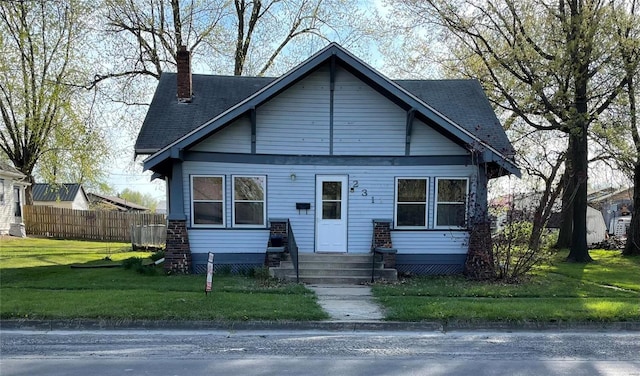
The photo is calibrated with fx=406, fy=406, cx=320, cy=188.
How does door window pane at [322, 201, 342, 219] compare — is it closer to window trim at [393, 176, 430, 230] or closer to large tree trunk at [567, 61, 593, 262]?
window trim at [393, 176, 430, 230]

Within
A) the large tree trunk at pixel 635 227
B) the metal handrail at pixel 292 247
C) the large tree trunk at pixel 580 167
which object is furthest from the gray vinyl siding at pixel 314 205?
the large tree trunk at pixel 635 227

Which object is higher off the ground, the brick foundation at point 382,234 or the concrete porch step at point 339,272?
the brick foundation at point 382,234

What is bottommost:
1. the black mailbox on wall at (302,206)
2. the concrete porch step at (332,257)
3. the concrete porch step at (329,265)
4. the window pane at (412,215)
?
the concrete porch step at (329,265)

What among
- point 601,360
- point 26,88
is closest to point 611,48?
point 601,360

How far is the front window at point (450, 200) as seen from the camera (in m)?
11.8

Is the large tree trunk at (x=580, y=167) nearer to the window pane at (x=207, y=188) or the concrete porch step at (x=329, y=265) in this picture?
the concrete porch step at (x=329, y=265)

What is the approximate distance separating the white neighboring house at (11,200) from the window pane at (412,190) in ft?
78.0

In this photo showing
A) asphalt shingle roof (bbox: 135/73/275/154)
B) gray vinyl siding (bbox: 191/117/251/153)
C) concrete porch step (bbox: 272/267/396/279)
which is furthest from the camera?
asphalt shingle roof (bbox: 135/73/275/154)

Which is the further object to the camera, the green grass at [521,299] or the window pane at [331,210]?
the window pane at [331,210]

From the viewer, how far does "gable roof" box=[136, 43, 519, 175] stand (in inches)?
421

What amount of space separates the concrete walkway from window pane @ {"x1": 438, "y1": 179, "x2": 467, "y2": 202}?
12.7ft

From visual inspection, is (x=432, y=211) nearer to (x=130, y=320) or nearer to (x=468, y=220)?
(x=468, y=220)

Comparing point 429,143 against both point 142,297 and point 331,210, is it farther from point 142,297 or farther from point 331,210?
point 142,297

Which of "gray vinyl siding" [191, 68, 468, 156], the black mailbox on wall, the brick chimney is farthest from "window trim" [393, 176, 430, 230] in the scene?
the brick chimney
